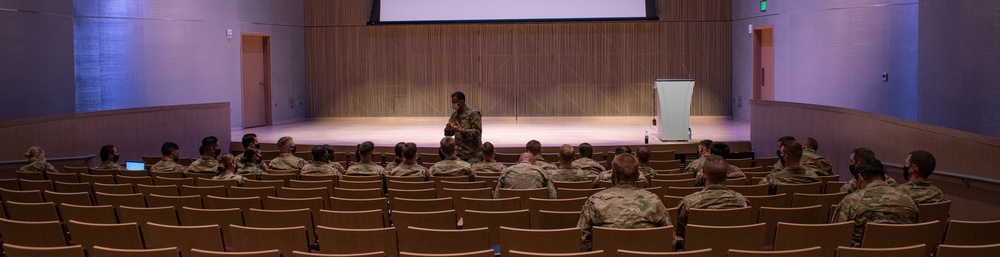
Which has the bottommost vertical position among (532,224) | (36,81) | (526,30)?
(532,224)

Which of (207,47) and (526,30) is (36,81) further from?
(526,30)

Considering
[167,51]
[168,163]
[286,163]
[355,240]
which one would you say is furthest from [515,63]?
[355,240]

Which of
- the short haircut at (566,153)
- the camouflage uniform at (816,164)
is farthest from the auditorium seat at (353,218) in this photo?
the camouflage uniform at (816,164)

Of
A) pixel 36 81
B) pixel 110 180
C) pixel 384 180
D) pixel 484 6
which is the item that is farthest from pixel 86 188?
pixel 484 6

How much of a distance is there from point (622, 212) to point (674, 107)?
949cm

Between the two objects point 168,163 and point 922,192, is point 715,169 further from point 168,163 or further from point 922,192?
point 168,163

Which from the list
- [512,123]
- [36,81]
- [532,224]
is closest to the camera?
[532,224]

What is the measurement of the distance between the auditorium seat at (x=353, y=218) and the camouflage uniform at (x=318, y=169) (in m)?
2.81

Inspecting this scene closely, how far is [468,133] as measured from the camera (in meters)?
10.3

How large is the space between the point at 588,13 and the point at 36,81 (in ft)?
38.0

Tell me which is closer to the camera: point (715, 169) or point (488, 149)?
point (715, 169)

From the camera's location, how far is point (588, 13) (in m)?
20.6

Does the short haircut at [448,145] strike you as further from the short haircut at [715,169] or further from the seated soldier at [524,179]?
the short haircut at [715,169]

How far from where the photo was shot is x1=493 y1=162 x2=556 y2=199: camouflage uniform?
7.00m
